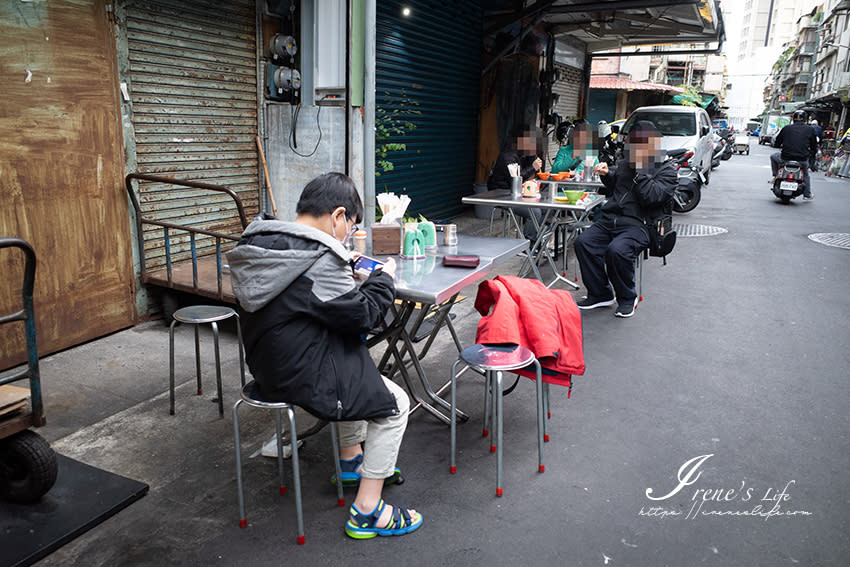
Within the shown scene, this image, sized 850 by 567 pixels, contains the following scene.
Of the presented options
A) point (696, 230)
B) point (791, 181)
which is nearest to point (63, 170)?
point (696, 230)

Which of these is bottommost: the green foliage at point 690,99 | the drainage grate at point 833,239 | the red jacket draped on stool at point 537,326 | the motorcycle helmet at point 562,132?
the drainage grate at point 833,239

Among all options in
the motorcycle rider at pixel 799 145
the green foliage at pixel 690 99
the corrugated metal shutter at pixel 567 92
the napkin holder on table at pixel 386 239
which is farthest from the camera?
the green foliage at pixel 690 99

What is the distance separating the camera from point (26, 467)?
266 cm

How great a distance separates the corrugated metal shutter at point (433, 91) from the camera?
26.3ft

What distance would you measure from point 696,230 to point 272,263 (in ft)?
Answer: 30.3

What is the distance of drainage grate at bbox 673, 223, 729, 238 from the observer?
9.72 m

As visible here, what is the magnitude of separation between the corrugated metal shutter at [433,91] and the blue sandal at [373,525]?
5860mm

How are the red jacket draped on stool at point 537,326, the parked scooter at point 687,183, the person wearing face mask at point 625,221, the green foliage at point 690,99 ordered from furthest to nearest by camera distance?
the green foliage at point 690,99, the parked scooter at point 687,183, the person wearing face mask at point 625,221, the red jacket draped on stool at point 537,326

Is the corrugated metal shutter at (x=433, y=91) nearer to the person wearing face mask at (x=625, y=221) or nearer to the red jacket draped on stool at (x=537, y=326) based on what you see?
the person wearing face mask at (x=625, y=221)

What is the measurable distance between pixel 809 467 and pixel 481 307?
1898 millimetres

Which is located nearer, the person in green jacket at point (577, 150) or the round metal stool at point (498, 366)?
the round metal stool at point (498, 366)

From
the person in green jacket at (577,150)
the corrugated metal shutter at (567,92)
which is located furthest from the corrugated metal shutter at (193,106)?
the corrugated metal shutter at (567,92)

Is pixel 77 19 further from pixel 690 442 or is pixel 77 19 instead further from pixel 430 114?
pixel 430 114

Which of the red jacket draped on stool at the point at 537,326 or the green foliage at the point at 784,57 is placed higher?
the green foliage at the point at 784,57
